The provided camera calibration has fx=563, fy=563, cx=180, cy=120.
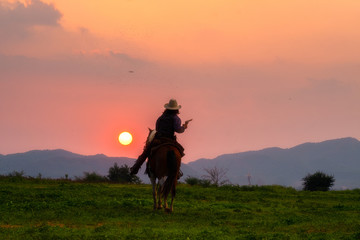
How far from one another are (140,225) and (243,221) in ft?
11.2

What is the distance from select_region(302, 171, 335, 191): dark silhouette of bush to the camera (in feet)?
151

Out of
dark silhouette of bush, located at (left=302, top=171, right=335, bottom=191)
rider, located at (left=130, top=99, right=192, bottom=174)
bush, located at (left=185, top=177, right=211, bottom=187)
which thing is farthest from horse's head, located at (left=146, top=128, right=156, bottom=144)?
dark silhouette of bush, located at (left=302, top=171, right=335, bottom=191)

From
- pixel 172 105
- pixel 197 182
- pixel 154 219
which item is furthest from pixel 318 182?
pixel 154 219

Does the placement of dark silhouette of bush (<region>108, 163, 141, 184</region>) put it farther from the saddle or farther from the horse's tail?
the horse's tail

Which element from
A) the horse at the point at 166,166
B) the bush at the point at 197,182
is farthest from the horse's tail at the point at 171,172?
the bush at the point at 197,182

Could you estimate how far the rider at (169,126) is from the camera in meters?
18.0

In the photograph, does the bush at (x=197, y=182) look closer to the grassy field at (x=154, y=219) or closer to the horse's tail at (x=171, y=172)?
the grassy field at (x=154, y=219)

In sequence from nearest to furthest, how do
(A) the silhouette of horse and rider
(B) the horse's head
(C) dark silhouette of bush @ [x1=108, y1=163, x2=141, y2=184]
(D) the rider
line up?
(A) the silhouette of horse and rider, (D) the rider, (B) the horse's head, (C) dark silhouette of bush @ [x1=108, y1=163, x2=141, y2=184]

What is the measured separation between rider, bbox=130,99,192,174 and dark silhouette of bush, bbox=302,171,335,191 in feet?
97.7

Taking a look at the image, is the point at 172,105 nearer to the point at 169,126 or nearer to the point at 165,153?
the point at 169,126

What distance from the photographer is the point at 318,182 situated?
46.6m

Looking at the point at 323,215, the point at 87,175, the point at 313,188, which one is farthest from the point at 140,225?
the point at 313,188

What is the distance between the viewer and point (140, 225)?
14117 millimetres

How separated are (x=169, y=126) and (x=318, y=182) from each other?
3110 centimetres
